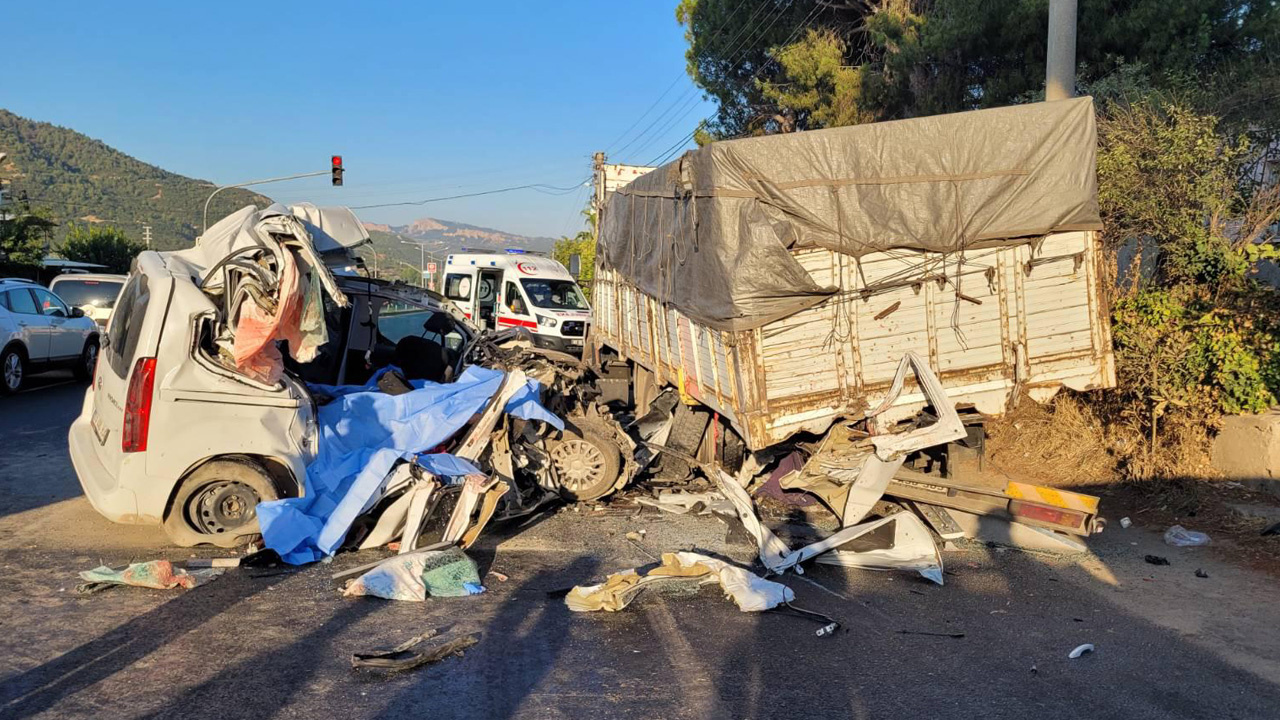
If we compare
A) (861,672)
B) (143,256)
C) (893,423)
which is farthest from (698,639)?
(143,256)

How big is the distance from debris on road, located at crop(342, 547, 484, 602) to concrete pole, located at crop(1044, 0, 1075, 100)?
8869mm

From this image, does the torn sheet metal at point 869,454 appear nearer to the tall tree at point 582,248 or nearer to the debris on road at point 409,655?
the debris on road at point 409,655

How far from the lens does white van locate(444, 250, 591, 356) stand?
1859cm

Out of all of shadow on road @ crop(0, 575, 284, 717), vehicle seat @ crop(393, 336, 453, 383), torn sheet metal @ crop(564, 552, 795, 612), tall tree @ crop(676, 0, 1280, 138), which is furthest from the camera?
tall tree @ crop(676, 0, 1280, 138)

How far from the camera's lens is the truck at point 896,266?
269 inches

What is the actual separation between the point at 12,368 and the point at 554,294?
31.1ft

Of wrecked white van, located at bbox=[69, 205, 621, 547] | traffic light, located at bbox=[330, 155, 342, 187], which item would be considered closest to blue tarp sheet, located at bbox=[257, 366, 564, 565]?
wrecked white van, located at bbox=[69, 205, 621, 547]

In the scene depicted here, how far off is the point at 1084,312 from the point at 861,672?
13.9 ft

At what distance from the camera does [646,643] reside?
4793mm

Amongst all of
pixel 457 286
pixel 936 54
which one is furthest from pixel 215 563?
pixel 936 54

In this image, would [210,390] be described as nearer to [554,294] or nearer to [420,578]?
[420,578]

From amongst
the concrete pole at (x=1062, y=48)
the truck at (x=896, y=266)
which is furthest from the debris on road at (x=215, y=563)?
the concrete pole at (x=1062, y=48)

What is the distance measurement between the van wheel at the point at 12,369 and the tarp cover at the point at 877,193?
1159 centimetres

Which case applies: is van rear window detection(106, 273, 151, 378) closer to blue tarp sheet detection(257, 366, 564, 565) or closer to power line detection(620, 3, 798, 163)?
blue tarp sheet detection(257, 366, 564, 565)
